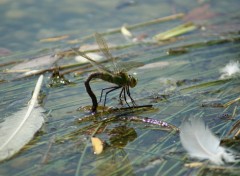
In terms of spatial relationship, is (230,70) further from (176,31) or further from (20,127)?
(20,127)

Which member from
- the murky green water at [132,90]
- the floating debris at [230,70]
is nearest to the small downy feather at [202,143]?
the murky green water at [132,90]

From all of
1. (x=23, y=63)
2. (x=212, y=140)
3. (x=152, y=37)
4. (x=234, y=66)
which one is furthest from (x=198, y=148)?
(x=152, y=37)

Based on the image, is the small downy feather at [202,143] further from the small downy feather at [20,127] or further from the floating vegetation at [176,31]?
the floating vegetation at [176,31]

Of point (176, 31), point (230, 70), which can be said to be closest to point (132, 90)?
point (230, 70)

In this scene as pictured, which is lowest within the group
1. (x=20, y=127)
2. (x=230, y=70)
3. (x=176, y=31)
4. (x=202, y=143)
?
(x=202, y=143)

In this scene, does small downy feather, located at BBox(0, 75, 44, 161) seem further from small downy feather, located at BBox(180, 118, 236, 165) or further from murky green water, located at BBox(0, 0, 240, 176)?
small downy feather, located at BBox(180, 118, 236, 165)

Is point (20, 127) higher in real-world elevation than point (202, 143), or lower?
higher
